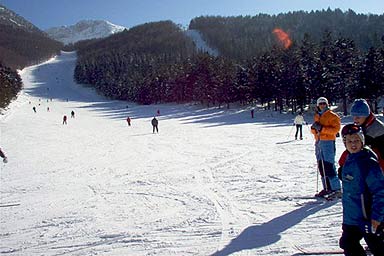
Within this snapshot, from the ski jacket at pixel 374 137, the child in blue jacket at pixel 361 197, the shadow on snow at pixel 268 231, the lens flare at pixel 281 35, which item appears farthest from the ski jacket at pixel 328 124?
the lens flare at pixel 281 35

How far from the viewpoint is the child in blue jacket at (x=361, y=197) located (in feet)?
10.9

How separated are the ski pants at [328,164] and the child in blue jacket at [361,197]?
3.65 meters

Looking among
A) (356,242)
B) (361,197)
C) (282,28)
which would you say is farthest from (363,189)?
(282,28)

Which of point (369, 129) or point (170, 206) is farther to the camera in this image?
point (170, 206)

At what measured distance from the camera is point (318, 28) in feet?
503

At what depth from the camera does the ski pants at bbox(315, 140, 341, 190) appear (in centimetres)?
714

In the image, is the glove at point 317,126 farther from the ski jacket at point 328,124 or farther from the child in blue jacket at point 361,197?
the child in blue jacket at point 361,197

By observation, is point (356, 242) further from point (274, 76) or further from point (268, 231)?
point (274, 76)

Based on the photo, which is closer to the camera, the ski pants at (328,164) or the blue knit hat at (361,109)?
the blue knit hat at (361,109)

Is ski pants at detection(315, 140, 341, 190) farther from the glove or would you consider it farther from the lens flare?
the lens flare

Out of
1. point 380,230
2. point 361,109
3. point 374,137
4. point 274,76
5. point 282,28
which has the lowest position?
point 380,230

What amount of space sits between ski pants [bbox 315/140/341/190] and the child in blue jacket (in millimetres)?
3651

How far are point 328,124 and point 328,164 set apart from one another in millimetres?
784

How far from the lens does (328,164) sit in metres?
7.16
